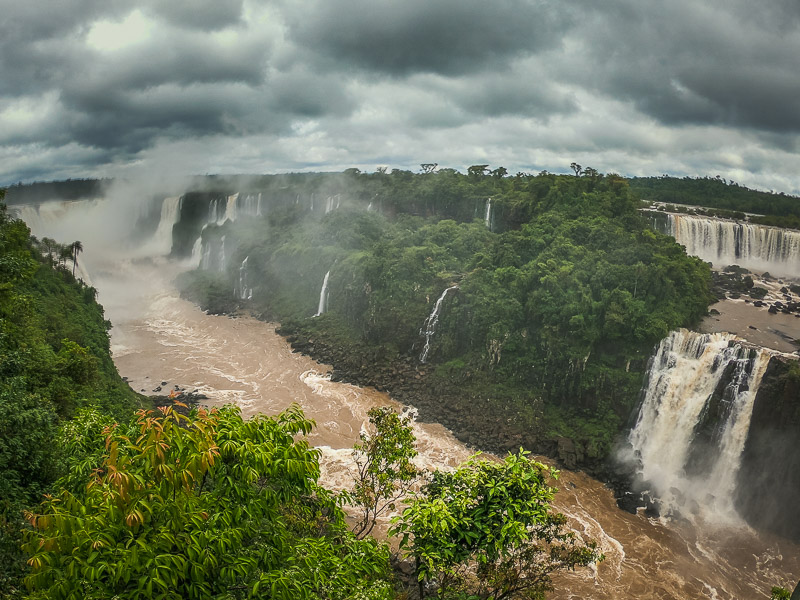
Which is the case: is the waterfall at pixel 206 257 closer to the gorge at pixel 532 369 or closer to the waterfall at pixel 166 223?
the gorge at pixel 532 369

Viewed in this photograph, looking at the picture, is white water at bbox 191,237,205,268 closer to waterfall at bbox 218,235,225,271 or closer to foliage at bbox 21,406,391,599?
waterfall at bbox 218,235,225,271

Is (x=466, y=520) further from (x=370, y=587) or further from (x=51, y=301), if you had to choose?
(x=51, y=301)

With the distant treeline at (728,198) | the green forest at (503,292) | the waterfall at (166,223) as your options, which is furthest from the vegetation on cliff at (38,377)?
the distant treeline at (728,198)

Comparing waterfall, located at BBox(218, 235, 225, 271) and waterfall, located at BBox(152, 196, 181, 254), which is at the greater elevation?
waterfall, located at BBox(152, 196, 181, 254)

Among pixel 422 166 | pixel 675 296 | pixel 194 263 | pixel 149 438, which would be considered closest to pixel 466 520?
pixel 149 438

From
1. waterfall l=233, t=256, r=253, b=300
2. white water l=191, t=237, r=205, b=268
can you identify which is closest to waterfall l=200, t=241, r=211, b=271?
white water l=191, t=237, r=205, b=268
